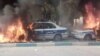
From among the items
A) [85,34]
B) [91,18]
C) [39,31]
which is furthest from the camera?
[91,18]

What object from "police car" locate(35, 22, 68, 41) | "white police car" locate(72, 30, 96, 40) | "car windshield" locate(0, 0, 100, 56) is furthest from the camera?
"white police car" locate(72, 30, 96, 40)

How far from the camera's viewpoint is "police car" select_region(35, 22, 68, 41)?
10.8 meters

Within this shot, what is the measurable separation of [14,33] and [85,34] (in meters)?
2.46

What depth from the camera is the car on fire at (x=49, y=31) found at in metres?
10.8

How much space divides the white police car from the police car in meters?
0.40

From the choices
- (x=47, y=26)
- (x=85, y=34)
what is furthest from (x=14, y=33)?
(x=85, y=34)

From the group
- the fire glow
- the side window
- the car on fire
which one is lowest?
the car on fire

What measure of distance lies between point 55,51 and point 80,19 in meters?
2.07

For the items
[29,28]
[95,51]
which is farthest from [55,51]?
[29,28]

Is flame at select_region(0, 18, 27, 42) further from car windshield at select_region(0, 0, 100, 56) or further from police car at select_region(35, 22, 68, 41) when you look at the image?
police car at select_region(35, 22, 68, 41)

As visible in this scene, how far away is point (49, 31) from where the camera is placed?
429 inches

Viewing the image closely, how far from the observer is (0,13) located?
10742mm

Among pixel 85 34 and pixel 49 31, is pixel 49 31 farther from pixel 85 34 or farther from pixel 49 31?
pixel 85 34

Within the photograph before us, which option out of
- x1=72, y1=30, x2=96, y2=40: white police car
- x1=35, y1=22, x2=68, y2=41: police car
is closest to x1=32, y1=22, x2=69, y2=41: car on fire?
x1=35, y1=22, x2=68, y2=41: police car
